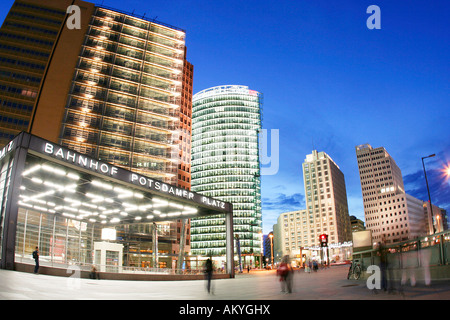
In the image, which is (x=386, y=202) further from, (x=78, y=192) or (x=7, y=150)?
(x=7, y=150)

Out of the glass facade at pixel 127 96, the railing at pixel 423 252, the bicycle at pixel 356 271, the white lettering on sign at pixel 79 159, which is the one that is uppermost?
the glass facade at pixel 127 96

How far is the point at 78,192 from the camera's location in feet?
86.5

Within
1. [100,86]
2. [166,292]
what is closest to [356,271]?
[166,292]

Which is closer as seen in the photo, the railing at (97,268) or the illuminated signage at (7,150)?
the illuminated signage at (7,150)

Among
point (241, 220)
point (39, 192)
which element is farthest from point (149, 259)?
point (241, 220)

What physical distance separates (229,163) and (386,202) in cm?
9775

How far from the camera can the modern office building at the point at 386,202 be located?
16638cm

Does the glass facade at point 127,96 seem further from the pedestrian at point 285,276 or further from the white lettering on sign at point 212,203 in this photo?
the pedestrian at point 285,276

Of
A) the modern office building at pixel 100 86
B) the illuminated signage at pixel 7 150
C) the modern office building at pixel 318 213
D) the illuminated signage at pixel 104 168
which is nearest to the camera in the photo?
the illuminated signage at pixel 7 150

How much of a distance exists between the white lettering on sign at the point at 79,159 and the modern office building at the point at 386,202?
16717cm

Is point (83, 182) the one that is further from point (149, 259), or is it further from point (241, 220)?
point (241, 220)

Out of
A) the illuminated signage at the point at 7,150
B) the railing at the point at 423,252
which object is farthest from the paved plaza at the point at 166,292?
the illuminated signage at the point at 7,150

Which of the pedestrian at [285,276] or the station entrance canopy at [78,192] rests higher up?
the station entrance canopy at [78,192]

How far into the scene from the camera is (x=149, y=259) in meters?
66.9
